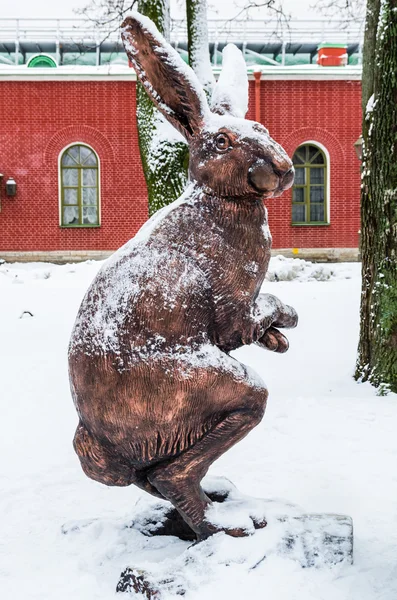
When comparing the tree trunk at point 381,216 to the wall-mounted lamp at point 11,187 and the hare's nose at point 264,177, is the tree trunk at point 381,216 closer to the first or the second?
the hare's nose at point 264,177

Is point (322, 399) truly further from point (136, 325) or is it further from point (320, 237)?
point (320, 237)

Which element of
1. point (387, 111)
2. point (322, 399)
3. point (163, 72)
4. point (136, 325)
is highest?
point (387, 111)

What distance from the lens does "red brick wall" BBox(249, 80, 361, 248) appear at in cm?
1889

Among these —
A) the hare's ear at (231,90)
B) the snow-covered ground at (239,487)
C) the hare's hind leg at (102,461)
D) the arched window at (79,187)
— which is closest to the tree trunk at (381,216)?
the snow-covered ground at (239,487)

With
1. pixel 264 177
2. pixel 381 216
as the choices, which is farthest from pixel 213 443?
pixel 381 216

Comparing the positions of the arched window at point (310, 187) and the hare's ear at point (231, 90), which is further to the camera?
the arched window at point (310, 187)

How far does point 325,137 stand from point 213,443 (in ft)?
59.2

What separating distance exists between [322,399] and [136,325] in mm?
3130

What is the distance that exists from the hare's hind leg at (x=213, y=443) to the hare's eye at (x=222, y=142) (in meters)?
0.68

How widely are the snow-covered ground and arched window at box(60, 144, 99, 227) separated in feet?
39.9

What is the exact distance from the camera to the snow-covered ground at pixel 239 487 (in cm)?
215

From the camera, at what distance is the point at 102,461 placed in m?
2.21

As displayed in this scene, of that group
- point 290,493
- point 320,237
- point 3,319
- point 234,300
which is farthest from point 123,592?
point 320,237

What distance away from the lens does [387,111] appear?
16.7 ft
